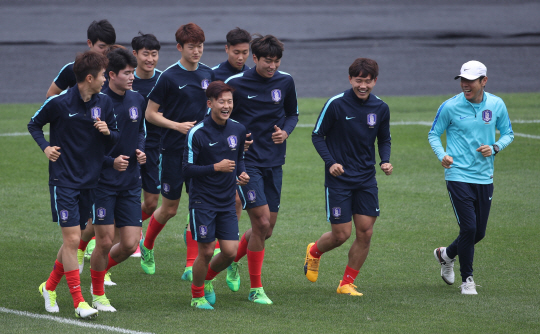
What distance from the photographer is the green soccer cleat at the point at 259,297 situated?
265 inches

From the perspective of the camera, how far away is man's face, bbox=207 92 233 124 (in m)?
6.33

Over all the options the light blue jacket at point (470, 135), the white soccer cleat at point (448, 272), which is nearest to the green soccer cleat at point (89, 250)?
the white soccer cleat at point (448, 272)

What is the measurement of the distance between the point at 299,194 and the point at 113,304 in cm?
579

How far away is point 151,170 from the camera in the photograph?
837 cm

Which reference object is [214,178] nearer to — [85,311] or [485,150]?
[85,311]

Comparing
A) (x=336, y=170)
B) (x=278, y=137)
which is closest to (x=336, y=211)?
(x=336, y=170)

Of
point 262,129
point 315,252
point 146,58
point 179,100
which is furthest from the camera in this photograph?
point 146,58

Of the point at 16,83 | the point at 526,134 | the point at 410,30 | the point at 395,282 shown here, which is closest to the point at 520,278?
the point at 395,282

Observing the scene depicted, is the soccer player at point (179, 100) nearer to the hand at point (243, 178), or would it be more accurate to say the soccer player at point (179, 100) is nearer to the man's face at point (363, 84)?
the hand at point (243, 178)

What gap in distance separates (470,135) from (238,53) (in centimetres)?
245

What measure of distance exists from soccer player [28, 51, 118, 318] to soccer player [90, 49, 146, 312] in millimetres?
266

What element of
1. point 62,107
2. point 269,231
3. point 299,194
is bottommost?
point 299,194

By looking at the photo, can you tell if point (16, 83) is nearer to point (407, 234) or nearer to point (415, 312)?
point (407, 234)

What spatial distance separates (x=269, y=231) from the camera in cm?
728
